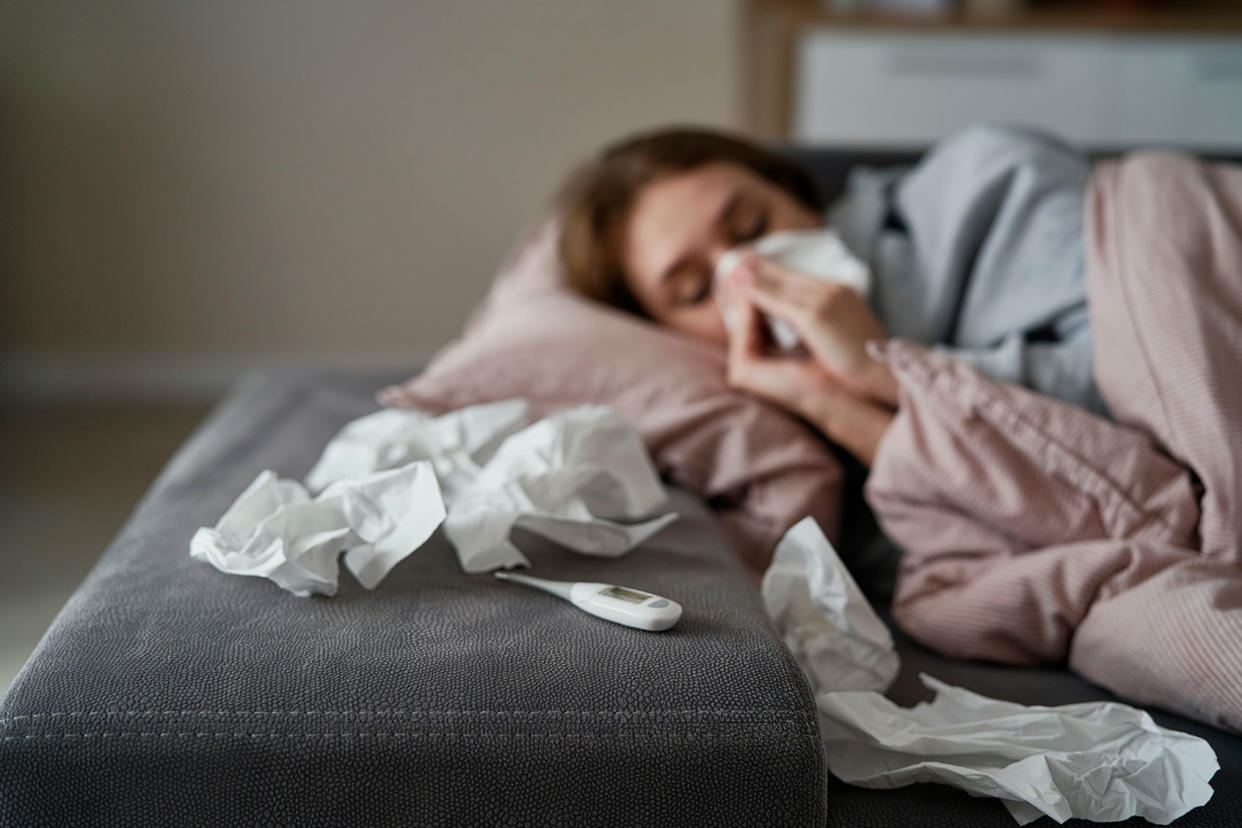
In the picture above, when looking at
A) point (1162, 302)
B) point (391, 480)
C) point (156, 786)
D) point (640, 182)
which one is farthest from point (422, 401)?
point (1162, 302)

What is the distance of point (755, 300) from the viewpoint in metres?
1.25

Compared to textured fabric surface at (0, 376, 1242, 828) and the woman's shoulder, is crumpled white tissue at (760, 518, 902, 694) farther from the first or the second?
the woman's shoulder

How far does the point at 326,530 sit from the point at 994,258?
2.61 ft

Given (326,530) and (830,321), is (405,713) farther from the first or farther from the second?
(830,321)

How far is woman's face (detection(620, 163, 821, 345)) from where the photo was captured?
1.42m

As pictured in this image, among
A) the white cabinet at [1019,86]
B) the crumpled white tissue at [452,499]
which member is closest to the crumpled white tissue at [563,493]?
the crumpled white tissue at [452,499]

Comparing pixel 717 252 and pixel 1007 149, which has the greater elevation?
pixel 1007 149

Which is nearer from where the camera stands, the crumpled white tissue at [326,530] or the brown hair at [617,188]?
the crumpled white tissue at [326,530]

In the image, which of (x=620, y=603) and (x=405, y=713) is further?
(x=620, y=603)

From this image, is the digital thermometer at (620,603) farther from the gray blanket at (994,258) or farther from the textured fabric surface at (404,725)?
the gray blanket at (994,258)

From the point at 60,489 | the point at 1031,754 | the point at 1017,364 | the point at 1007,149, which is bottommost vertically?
the point at 60,489

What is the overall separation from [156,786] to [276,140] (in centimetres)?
260

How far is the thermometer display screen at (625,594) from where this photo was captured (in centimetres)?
79

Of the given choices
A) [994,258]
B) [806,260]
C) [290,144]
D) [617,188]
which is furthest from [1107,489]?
[290,144]
